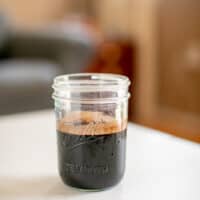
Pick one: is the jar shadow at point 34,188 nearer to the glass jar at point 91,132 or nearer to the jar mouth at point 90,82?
the glass jar at point 91,132

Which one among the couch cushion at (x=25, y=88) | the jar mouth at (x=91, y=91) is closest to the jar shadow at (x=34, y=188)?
the jar mouth at (x=91, y=91)

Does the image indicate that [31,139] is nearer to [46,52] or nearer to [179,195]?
[179,195]

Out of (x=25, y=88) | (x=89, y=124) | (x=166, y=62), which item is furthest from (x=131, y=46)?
(x=89, y=124)

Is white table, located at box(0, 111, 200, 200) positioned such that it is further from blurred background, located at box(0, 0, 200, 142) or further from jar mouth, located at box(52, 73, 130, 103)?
blurred background, located at box(0, 0, 200, 142)

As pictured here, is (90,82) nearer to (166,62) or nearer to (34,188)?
(34,188)

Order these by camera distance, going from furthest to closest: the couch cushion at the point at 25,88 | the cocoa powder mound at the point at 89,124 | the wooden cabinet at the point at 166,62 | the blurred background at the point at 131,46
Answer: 1. the wooden cabinet at the point at 166,62
2. the blurred background at the point at 131,46
3. the couch cushion at the point at 25,88
4. the cocoa powder mound at the point at 89,124

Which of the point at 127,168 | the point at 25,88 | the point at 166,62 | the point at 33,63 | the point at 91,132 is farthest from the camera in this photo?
the point at 166,62
